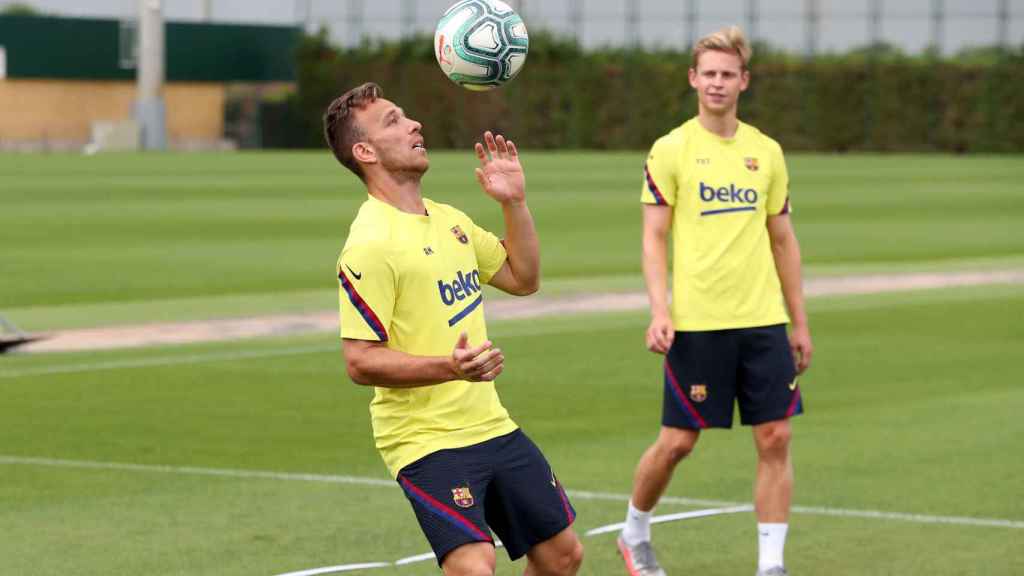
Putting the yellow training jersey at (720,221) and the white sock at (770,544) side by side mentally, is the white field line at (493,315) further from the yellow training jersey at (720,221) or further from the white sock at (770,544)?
the white sock at (770,544)

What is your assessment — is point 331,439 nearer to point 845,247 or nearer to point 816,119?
point 845,247

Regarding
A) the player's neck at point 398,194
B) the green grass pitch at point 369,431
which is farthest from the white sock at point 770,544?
the player's neck at point 398,194

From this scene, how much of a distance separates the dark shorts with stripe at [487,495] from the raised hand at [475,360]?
0.53m

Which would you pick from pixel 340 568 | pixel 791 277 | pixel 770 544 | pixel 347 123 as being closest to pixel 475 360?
pixel 347 123

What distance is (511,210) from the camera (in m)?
6.46

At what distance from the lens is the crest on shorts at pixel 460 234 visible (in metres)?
6.32

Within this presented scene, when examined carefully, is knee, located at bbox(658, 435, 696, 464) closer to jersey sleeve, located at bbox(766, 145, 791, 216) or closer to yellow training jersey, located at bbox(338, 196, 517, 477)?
jersey sleeve, located at bbox(766, 145, 791, 216)

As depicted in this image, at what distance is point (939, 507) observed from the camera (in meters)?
9.38

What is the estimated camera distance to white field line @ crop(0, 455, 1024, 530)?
29.8 ft

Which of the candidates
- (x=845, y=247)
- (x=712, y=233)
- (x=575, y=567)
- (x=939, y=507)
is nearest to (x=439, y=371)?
(x=575, y=567)

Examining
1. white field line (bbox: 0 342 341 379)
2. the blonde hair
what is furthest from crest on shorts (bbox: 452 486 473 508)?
white field line (bbox: 0 342 341 379)

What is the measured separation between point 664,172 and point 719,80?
1.50ft

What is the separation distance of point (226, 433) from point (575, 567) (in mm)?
5748

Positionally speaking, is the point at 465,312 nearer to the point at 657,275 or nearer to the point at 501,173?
the point at 501,173
